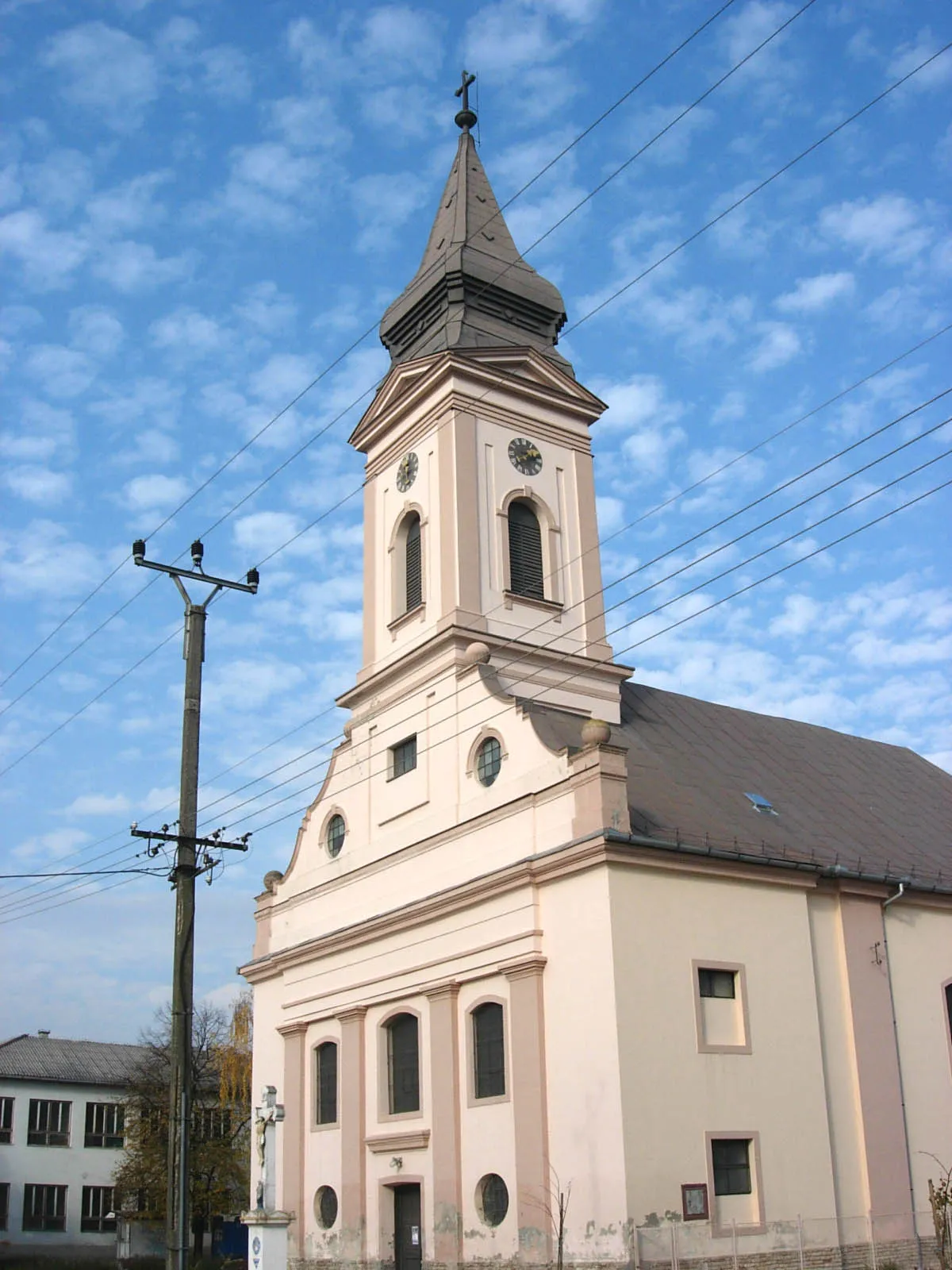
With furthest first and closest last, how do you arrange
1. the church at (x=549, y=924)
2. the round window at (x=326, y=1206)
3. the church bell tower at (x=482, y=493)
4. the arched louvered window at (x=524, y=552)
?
the arched louvered window at (x=524, y=552) < the church bell tower at (x=482, y=493) < the round window at (x=326, y=1206) < the church at (x=549, y=924)

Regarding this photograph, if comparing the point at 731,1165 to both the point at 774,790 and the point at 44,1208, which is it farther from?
the point at 44,1208

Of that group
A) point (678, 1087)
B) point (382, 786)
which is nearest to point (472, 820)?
point (382, 786)

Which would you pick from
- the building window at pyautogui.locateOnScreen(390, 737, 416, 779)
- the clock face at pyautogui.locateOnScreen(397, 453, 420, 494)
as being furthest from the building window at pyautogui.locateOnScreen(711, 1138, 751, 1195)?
the clock face at pyautogui.locateOnScreen(397, 453, 420, 494)

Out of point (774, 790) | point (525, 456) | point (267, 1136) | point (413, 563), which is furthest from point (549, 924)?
point (525, 456)

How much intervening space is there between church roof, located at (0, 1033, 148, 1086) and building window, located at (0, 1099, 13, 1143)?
100cm

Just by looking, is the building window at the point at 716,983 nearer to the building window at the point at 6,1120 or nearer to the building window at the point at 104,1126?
the building window at the point at 104,1126

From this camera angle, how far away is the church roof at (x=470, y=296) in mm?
35344

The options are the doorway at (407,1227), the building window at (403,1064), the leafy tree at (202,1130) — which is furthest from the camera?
the leafy tree at (202,1130)

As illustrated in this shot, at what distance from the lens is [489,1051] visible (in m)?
26.5

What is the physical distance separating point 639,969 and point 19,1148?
4265 centimetres

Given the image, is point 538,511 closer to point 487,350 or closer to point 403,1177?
point 487,350

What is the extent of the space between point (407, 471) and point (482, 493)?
100 inches

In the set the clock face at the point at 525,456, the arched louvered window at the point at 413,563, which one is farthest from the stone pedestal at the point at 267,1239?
the clock face at the point at 525,456

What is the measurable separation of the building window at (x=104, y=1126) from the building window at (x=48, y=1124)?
100 cm
